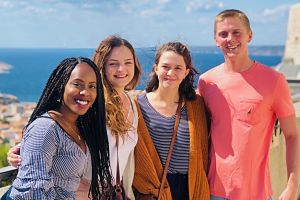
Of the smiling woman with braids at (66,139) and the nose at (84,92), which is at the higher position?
the nose at (84,92)

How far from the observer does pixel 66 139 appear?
1851 mm

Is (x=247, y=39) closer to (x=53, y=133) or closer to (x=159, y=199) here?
(x=159, y=199)

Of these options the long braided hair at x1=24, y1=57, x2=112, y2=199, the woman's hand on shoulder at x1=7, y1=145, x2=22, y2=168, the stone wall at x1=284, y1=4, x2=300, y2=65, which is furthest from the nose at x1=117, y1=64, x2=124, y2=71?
the stone wall at x1=284, y1=4, x2=300, y2=65

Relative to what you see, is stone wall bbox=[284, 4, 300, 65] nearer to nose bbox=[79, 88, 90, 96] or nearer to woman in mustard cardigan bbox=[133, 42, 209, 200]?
woman in mustard cardigan bbox=[133, 42, 209, 200]

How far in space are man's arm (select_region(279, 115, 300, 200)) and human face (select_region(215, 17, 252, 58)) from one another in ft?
1.33

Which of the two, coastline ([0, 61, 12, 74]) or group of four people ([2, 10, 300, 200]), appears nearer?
group of four people ([2, 10, 300, 200])

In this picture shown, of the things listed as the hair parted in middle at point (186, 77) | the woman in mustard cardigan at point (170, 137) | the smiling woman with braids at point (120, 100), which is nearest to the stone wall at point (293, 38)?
the hair parted in middle at point (186, 77)

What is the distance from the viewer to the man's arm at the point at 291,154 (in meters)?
2.53

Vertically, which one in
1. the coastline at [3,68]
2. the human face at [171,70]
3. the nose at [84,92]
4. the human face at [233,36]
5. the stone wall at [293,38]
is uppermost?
the stone wall at [293,38]

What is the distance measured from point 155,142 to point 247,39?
70 cm

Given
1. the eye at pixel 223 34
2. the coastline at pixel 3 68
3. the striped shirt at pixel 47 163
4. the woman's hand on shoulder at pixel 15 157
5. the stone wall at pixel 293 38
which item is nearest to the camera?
the striped shirt at pixel 47 163

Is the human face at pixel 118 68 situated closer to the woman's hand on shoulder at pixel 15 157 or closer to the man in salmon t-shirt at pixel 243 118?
the man in salmon t-shirt at pixel 243 118

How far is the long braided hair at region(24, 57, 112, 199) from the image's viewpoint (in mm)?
1919

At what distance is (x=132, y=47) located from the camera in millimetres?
2514
